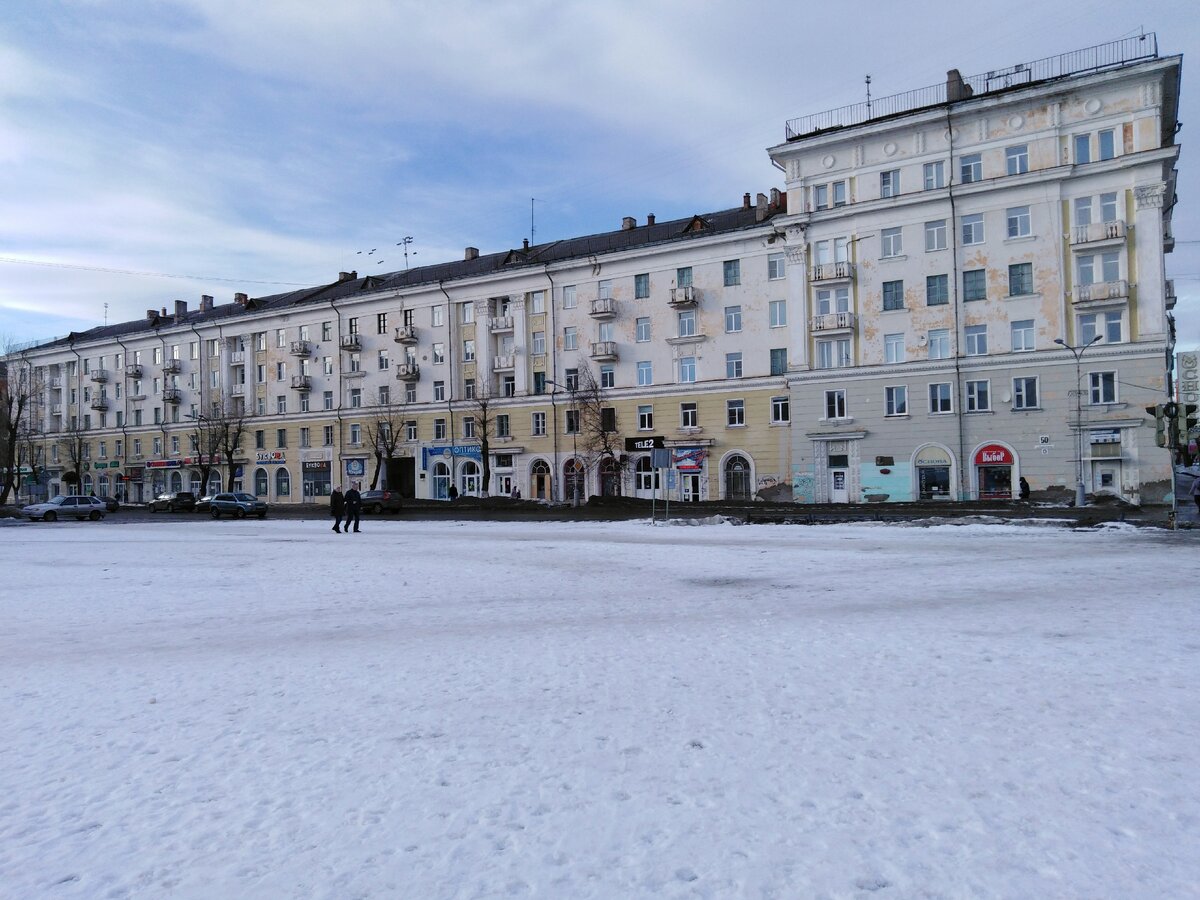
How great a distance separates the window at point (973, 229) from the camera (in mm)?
41688

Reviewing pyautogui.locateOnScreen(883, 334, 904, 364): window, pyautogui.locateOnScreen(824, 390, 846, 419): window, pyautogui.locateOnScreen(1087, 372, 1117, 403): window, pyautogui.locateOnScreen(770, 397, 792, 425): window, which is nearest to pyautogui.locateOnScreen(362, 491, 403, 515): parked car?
pyautogui.locateOnScreen(770, 397, 792, 425): window

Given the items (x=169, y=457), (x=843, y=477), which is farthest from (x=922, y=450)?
(x=169, y=457)

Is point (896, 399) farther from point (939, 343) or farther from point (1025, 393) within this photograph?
point (1025, 393)

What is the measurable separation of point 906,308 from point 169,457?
60993mm

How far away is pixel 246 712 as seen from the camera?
19.8 feet

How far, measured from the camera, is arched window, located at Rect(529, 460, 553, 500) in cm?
5541

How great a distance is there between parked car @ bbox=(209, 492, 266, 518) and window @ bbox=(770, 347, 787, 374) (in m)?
28.9

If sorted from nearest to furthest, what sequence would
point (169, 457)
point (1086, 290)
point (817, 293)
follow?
point (1086, 290), point (817, 293), point (169, 457)

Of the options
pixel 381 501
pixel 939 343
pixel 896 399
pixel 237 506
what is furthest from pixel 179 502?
pixel 939 343

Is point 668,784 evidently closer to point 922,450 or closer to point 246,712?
point 246,712

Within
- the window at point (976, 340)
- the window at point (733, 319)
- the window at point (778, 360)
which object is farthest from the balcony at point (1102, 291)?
the window at point (733, 319)

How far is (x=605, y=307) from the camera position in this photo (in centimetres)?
5228

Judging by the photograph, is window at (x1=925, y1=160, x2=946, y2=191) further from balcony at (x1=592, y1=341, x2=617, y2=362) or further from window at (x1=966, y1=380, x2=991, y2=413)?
balcony at (x1=592, y1=341, x2=617, y2=362)

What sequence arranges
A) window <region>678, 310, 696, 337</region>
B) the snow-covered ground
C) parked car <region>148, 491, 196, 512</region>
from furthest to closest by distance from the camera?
1. parked car <region>148, 491, 196, 512</region>
2. window <region>678, 310, 696, 337</region>
3. the snow-covered ground
